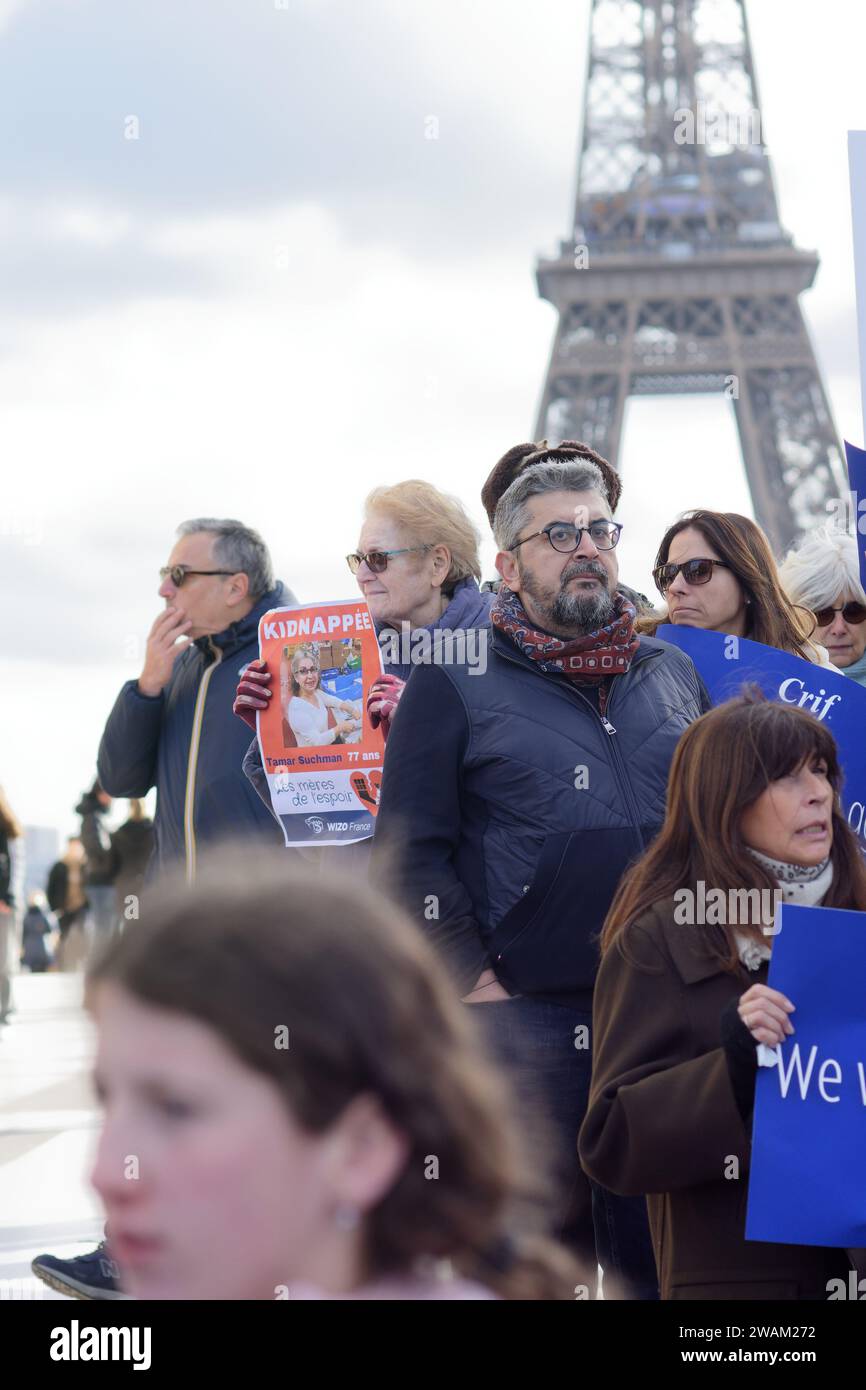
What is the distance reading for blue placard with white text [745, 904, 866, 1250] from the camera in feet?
7.05

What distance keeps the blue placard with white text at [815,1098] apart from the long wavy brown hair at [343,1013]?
4.05 feet

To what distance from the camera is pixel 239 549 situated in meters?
4.42

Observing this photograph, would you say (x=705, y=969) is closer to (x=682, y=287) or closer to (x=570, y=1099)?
(x=570, y=1099)

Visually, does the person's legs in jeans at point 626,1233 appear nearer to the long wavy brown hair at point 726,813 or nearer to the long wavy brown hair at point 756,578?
the long wavy brown hair at point 726,813

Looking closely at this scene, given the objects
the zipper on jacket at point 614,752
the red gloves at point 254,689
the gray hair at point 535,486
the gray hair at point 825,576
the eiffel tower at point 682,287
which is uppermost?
the eiffel tower at point 682,287

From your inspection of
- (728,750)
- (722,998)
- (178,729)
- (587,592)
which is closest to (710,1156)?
(722,998)

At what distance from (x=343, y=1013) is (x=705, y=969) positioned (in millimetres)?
1467

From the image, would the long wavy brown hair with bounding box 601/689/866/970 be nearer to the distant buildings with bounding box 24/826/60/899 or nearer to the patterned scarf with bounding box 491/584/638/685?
the patterned scarf with bounding box 491/584/638/685

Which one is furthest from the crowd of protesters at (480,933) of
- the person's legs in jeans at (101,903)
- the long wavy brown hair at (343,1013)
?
the person's legs in jeans at (101,903)

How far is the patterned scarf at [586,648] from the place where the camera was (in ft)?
10.5

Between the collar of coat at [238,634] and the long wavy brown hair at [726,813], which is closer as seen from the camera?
the long wavy brown hair at [726,813]

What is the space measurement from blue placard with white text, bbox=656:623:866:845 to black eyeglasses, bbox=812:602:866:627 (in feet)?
2.33

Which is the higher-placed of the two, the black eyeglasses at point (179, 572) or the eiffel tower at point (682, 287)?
the eiffel tower at point (682, 287)

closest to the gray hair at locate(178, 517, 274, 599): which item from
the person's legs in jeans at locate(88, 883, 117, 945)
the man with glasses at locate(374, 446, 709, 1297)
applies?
the man with glasses at locate(374, 446, 709, 1297)
